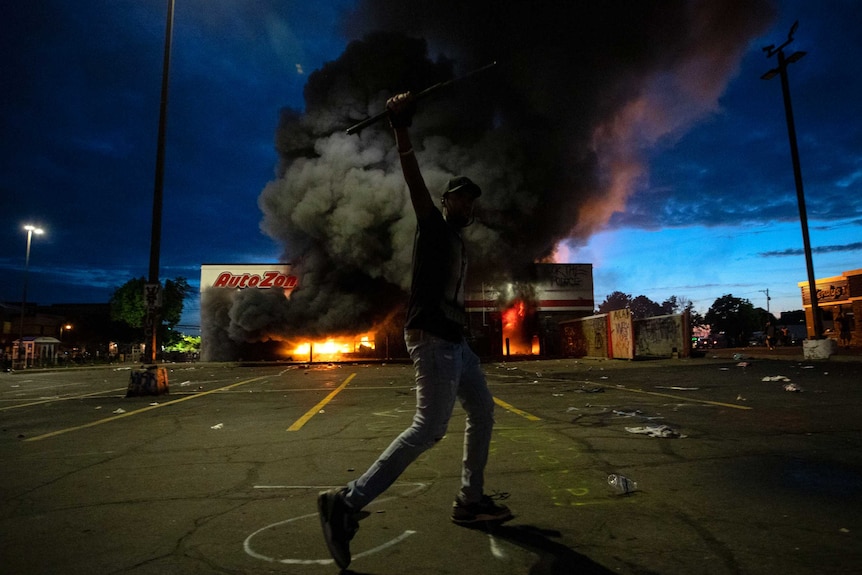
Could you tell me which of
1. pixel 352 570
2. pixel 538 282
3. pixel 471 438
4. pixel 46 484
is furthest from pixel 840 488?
pixel 538 282

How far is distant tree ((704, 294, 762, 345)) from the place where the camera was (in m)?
67.6

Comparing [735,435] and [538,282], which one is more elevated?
[538,282]

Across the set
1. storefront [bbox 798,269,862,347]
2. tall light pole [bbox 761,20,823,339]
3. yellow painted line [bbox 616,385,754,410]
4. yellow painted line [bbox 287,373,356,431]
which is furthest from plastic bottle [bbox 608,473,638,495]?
storefront [bbox 798,269,862,347]

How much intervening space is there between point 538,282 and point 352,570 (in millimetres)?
36557

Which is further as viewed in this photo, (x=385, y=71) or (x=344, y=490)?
(x=385, y=71)

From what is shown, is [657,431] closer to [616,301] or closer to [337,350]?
[337,350]

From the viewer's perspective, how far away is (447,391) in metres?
2.45

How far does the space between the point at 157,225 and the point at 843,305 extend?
3758cm

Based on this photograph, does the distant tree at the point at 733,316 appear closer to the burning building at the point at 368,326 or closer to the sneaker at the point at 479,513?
the burning building at the point at 368,326

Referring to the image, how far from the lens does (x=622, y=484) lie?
10.2ft

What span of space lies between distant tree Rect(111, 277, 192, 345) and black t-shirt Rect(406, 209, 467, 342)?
140ft

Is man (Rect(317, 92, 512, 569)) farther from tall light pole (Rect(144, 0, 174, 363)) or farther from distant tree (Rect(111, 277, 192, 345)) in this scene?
distant tree (Rect(111, 277, 192, 345))

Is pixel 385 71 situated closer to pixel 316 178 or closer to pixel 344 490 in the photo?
pixel 316 178

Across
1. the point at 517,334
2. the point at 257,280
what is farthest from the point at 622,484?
the point at 257,280
